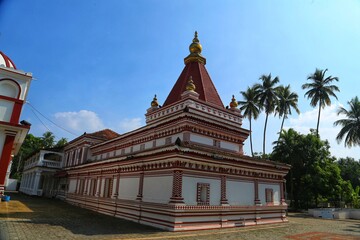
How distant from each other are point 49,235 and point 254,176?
12.8 meters

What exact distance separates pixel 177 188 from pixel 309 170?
26983 mm

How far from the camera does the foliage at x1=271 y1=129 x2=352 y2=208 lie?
3162 centimetres

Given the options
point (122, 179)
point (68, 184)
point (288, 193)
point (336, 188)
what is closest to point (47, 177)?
point (68, 184)

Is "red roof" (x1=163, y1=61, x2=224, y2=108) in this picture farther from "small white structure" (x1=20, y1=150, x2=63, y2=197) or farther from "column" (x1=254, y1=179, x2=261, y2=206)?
"small white structure" (x1=20, y1=150, x2=63, y2=197)

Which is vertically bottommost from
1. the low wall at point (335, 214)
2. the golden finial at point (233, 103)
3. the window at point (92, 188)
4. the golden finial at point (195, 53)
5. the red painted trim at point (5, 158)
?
the low wall at point (335, 214)

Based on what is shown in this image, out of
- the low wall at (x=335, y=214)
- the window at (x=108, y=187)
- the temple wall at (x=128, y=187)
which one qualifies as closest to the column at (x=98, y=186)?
the window at (x=108, y=187)

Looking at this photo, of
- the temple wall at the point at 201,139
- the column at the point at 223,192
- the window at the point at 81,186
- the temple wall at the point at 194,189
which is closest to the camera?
the temple wall at the point at 194,189

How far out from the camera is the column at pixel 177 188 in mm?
12719

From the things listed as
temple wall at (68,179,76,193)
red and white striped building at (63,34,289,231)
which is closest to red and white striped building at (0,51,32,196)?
red and white striped building at (63,34,289,231)

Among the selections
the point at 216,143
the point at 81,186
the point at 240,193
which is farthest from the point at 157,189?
the point at 81,186

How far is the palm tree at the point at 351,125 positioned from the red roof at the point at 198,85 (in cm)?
2646

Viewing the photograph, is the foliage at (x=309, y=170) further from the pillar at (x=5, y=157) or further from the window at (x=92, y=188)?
the pillar at (x=5, y=157)

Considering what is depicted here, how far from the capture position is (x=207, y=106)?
18.7m

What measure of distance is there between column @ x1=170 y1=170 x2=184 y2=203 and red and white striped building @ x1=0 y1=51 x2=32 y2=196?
9.18m
